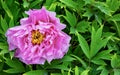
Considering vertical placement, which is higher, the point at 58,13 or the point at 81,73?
the point at 58,13

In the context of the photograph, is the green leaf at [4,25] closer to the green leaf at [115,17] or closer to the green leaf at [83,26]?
the green leaf at [83,26]

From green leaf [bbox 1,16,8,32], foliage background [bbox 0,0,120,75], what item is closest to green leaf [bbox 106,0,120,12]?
foliage background [bbox 0,0,120,75]

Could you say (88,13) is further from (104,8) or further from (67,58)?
(67,58)

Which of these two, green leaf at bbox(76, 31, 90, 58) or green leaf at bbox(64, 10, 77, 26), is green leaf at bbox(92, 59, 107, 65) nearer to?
green leaf at bbox(76, 31, 90, 58)

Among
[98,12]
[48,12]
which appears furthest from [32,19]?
[98,12]

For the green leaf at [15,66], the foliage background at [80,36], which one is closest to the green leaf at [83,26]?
the foliage background at [80,36]

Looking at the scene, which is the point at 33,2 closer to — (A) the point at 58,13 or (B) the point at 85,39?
(A) the point at 58,13
